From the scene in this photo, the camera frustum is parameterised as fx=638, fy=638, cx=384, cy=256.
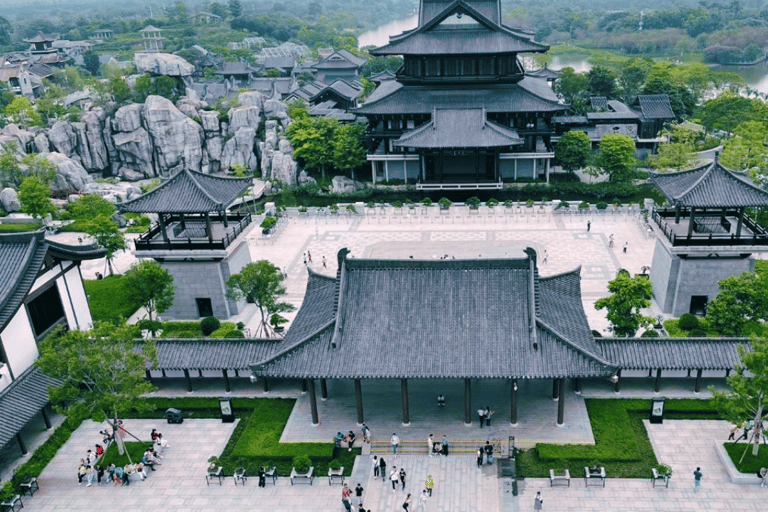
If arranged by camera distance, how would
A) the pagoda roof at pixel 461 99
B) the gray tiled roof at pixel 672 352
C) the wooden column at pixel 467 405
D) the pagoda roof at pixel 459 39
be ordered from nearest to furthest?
the wooden column at pixel 467 405 < the gray tiled roof at pixel 672 352 < the pagoda roof at pixel 459 39 < the pagoda roof at pixel 461 99

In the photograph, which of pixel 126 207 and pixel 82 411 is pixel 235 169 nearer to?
pixel 126 207

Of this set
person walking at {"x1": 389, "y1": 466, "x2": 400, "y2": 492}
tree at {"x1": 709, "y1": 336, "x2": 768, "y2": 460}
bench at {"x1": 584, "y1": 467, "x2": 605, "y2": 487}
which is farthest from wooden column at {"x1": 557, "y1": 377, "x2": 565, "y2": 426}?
person walking at {"x1": 389, "y1": 466, "x2": 400, "y2": 492}

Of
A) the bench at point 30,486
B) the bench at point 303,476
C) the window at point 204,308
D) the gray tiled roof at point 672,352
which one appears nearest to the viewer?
the bench at point 30,486

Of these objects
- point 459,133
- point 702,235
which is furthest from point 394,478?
point 459,133

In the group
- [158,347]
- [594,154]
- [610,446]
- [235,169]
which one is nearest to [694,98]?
[594,154]

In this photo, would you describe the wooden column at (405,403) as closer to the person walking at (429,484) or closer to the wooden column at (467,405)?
the wooden column at (467,405)

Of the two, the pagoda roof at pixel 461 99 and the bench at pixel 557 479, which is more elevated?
the pagoda roof at pixel 461 99

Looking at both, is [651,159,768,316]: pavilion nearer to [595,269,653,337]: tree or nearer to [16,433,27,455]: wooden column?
[595,269,653,337]: tree

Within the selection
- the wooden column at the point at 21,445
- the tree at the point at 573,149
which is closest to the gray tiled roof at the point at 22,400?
the wooden column at the point at 21,445
